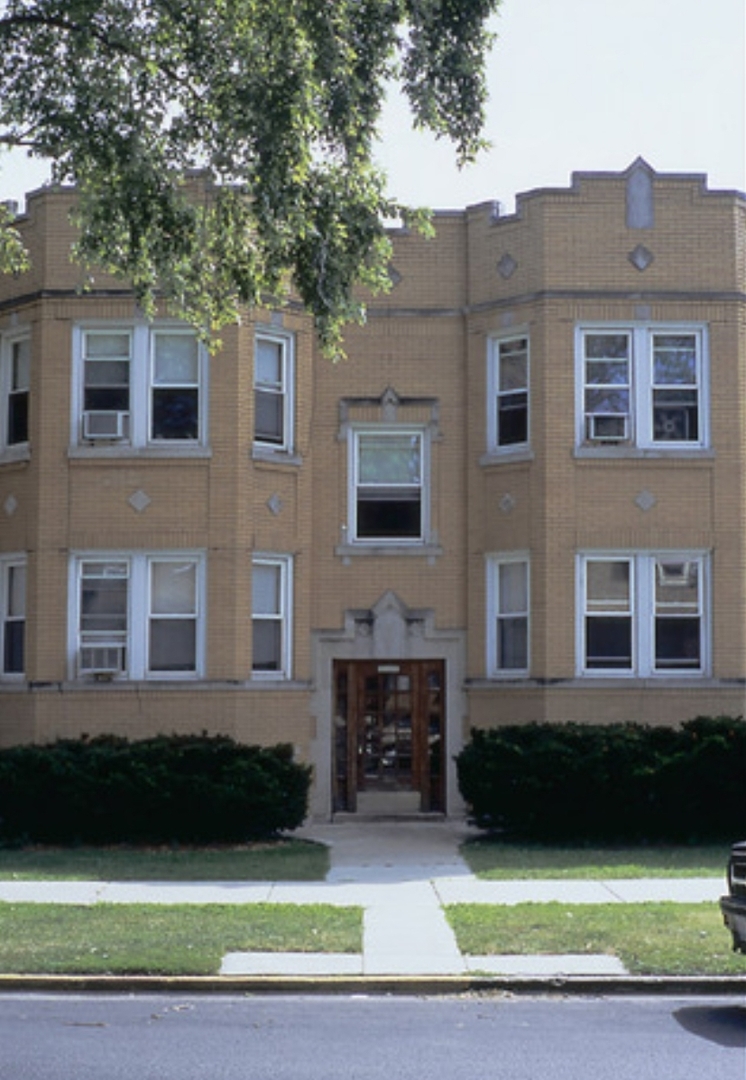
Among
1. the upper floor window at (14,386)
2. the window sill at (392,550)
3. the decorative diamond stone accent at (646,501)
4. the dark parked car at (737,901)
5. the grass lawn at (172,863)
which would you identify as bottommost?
the grass lawn at (172,863)

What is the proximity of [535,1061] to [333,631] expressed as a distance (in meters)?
13.7

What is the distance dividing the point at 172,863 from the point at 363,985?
673 cm

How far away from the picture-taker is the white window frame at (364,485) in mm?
22969

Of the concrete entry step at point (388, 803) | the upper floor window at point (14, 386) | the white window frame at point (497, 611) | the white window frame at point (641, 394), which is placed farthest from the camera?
the concrete entry step at point (388, 803)

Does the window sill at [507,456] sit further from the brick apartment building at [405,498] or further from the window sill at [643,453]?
the window sill at [643,453]

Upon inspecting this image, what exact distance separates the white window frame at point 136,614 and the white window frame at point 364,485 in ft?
8.30

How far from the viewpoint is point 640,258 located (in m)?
22.0

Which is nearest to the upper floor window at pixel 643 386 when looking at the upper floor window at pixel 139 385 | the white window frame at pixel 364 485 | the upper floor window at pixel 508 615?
the upper floor window at pixel 508 615

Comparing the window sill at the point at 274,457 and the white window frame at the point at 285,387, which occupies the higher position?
the white window frame at the point at 285,387

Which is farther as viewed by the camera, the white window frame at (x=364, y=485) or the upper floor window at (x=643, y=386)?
the white window frame at (x=364, y=485)

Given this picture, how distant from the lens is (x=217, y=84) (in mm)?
14039

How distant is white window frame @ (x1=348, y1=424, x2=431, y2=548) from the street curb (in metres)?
11.7

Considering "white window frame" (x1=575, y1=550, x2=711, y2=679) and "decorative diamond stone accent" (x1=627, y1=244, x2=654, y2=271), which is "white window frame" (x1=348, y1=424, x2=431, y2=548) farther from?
"decorative diamond stone accent" (x1=627, y1=244, x2=654, y2=271)

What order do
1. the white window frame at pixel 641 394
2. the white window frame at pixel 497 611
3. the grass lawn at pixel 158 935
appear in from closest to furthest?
the grass lawn at pixel 158 935 → the white window frame at pixel 641 394 → the white window frame at pixel 497 611
